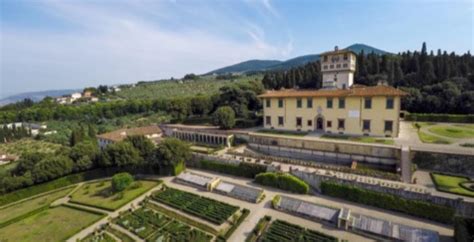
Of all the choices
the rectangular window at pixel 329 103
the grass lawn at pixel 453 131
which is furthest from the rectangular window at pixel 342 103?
the grass lawn at pixel 453 131

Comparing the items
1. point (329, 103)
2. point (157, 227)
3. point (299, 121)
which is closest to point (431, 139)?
point (329, 103)

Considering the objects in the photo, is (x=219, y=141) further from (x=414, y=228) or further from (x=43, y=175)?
(x=414, y=228)

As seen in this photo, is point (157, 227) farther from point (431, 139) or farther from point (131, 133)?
point (431, 139)

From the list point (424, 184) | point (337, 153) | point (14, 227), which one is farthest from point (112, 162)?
point (424, 184)

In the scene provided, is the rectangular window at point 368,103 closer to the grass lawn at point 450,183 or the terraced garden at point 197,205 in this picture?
the grass lawn at point 450,183

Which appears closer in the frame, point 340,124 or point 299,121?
point 340,124
